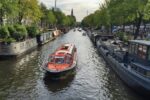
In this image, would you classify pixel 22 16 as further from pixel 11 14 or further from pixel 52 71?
pixel 52 71

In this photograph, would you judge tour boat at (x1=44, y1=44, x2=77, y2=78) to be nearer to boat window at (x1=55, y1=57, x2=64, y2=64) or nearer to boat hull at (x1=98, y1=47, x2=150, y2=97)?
boat window at (x1=55, y1=57, x2=64, y2=64)

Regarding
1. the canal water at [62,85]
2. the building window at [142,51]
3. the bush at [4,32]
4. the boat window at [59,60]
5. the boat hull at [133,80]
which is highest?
the bush at [4,32]

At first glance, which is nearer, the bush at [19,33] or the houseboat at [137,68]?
the houseboat at [137,68]

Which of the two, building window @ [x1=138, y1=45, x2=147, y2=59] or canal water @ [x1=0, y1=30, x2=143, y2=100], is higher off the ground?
building window @ [x1=138, y1=45, x2=147, y2=59]

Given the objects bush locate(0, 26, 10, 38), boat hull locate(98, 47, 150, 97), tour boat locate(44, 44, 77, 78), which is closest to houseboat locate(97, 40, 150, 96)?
boat hull locate(98, 47, 150, 97)

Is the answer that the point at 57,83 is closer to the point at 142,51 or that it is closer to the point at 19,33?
the point at 142,51

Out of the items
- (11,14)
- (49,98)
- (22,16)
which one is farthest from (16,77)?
(22,16)

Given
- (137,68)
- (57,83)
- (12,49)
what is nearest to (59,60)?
(57,83)

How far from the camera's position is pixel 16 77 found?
3375cm

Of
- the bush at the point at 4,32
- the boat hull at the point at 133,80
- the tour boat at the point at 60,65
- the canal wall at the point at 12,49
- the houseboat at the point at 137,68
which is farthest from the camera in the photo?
the bush at the point at 4,32

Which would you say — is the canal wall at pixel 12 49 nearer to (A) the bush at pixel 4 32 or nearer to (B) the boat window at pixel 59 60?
(A) the bush at pixel 4 32

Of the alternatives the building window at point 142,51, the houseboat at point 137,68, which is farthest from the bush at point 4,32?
the building window at point 142,51

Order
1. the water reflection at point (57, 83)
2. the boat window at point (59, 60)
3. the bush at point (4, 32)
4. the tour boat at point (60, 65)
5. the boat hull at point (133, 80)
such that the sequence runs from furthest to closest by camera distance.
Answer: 1. the bush at point (4, 32)
2. the boat window at point (59, 60)
3. the tour boat at point (60, 65)
4. the water reflection at point (57, 83)
5. the boat hull at point (133, 80)

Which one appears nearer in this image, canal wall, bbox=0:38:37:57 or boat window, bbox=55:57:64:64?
boat window, bbox=55:57:64:64
